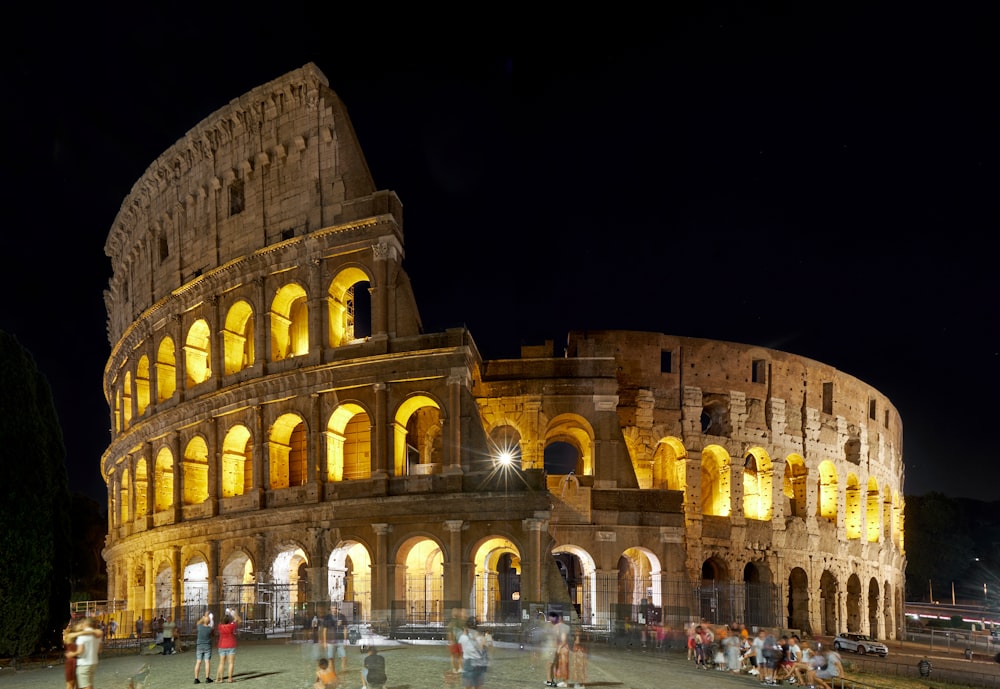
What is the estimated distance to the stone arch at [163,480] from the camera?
32719 mm

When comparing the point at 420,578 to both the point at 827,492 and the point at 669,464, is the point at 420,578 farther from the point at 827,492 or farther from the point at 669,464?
the point at 827,492

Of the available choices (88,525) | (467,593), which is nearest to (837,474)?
(467,593)

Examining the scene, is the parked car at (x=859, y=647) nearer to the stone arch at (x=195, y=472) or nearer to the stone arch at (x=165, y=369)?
the stone arch at (x=195, y=472)

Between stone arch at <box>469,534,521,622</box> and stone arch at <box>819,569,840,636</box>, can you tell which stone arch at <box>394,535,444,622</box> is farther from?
stone arch at <box>819,569,840,636</box>

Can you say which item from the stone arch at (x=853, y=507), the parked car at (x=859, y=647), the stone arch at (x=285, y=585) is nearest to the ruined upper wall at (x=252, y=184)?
the stone arch at (x=285, y=585)

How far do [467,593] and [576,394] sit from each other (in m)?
8.29

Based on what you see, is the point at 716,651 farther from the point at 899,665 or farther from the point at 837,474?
the point at 837,474

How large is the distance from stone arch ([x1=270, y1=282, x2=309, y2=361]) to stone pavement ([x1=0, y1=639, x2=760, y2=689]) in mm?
10151

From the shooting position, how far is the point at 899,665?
27.9 meters

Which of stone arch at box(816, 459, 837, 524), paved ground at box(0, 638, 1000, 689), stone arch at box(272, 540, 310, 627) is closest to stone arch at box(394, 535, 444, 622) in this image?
paved ground at box(0, 638, 1000, 689)

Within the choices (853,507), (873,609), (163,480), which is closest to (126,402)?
(163,480)

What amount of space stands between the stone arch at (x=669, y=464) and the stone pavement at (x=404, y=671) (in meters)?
12.7

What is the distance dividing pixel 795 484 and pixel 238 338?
75.1ft

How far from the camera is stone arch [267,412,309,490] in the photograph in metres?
28.7
